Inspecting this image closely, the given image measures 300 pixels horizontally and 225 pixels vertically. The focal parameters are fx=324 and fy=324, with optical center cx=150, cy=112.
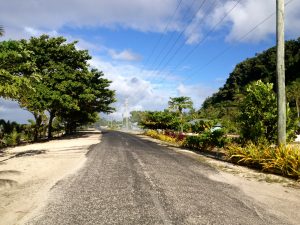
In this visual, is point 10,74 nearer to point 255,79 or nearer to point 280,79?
point 280,79

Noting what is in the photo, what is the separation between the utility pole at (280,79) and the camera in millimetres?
15367

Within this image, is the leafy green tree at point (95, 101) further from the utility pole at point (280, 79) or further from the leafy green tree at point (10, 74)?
the utility pole at point (280, 79)

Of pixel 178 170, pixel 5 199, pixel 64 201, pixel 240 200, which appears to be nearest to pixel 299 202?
pixel 240 200

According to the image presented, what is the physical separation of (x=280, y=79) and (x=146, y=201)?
10276 mm

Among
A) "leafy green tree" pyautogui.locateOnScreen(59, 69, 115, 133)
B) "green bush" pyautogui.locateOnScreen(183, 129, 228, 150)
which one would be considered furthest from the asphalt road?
"leafy green tree" pyautogui.locateOnScreen(59, 69, 115, 133)

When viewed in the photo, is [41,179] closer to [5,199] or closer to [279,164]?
[5,199]

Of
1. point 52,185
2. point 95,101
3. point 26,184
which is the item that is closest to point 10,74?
point 26,184

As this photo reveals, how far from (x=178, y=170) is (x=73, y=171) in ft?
14.3

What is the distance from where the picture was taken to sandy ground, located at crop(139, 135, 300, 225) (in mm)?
8281

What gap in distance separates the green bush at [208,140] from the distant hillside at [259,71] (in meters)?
75.6

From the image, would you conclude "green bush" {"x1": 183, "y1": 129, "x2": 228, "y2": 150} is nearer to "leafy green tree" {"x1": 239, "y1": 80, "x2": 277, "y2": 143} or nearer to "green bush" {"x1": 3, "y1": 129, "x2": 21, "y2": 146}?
"leafy green tree" {"x1": 239, "y1": 80, "x2": 277, "y2": 143}

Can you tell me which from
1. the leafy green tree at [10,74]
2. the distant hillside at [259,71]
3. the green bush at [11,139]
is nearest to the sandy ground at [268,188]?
the leafy green tree at [10,74]

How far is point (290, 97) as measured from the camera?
74.1 m

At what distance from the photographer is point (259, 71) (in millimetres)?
118812
